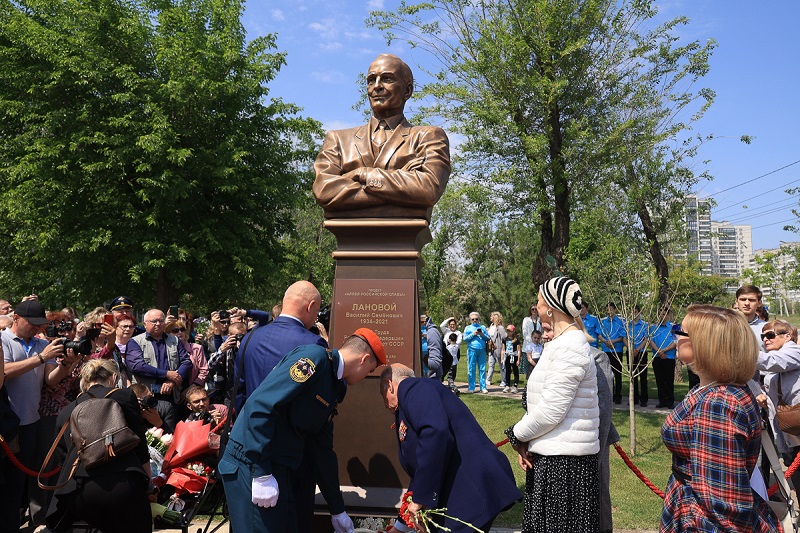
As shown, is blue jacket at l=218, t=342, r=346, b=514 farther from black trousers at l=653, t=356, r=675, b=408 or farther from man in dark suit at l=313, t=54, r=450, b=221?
black trousers at l=653, t=356, r=675, b=408

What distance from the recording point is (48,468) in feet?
15.5

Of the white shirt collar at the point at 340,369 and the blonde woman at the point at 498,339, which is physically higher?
the white shirt collar at the point at 340,369

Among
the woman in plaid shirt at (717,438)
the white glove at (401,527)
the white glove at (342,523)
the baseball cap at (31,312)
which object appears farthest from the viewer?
the baseball cap at (31,312)

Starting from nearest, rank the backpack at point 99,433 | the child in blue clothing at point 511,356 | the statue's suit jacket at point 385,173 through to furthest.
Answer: the backpack at point 99,433 → the statue's suit jacket at point 385,173 → the child in blue clothing at point 511,356

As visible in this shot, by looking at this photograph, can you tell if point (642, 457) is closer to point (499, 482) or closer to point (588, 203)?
point (499, 482)

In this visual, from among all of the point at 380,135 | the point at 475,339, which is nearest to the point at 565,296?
Result: the point at 380,135

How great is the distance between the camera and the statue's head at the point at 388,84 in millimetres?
6379

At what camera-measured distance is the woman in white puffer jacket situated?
12.7 feet

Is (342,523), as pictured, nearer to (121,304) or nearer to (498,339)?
(121,304)

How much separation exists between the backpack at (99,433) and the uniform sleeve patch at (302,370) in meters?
1.43

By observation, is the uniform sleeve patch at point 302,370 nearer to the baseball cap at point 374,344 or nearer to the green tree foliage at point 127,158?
the baseball cap at point 374,344

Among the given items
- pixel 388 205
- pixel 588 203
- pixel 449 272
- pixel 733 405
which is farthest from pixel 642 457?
pixel 449 272

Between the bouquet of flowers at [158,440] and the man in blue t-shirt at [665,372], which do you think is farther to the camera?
the man in blue t-shirt at [665,372]

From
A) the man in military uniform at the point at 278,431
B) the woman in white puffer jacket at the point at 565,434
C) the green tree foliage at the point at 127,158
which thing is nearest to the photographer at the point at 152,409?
the man in military uniform at the point at 278,431
